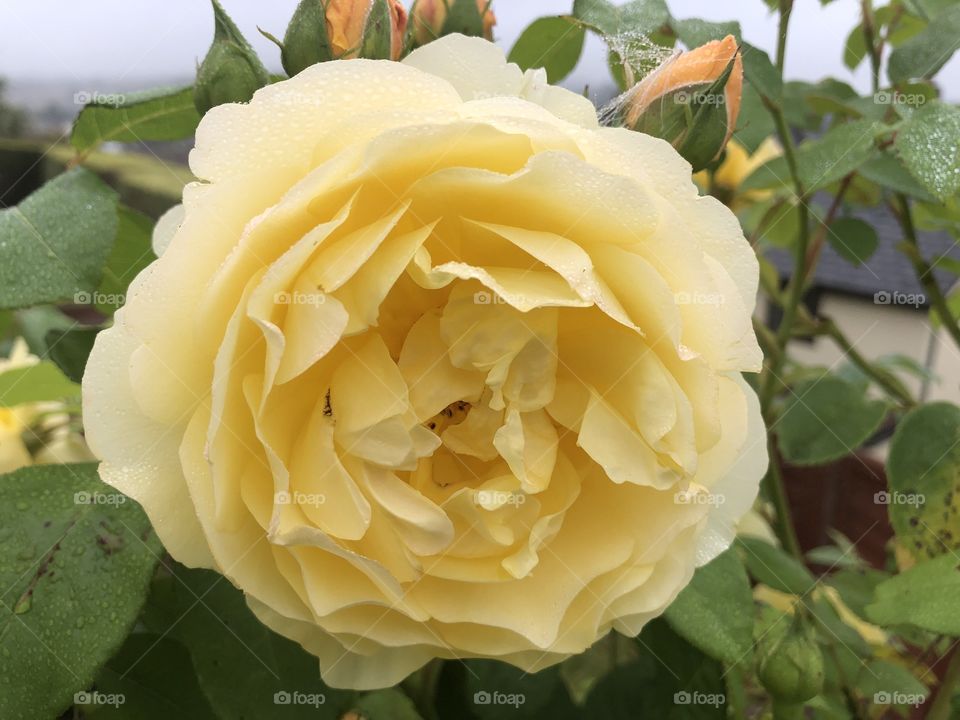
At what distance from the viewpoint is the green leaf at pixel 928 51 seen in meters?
0.59

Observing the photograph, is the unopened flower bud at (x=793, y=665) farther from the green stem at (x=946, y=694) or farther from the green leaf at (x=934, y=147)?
the green leaf at (x=934, y=147)

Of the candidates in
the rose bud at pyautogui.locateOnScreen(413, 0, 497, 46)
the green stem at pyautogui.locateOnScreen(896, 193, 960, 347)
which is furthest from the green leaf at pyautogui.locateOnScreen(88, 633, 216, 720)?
the green stem at pyautogui.locateOnScreen(896, 193, 960, 347)

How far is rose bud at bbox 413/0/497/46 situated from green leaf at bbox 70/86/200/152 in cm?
13

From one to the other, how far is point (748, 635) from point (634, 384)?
0.57 feet

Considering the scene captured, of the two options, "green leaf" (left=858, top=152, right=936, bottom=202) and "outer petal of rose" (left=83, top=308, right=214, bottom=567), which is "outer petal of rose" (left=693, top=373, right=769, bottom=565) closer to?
"outer petal of rose" (left=83, top=308, right=214, bottom=567)

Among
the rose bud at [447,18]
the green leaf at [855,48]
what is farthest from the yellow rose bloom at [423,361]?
the green leaf at [855,48]

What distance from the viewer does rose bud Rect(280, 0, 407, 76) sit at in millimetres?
384

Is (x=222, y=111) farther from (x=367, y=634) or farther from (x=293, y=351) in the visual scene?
(x=367, y=634)

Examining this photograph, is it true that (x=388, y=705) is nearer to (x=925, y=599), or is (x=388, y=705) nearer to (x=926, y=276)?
(x=925, y=599)

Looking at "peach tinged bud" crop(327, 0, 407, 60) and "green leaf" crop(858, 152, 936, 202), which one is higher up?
"peach tinged bud" crop(327, 0, 407, 60)

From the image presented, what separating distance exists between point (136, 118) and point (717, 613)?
1.40 ft

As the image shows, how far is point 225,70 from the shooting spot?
388 mm

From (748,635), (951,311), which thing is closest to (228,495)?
(748,635)

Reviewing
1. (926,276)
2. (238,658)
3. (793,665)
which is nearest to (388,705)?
(238,658)
